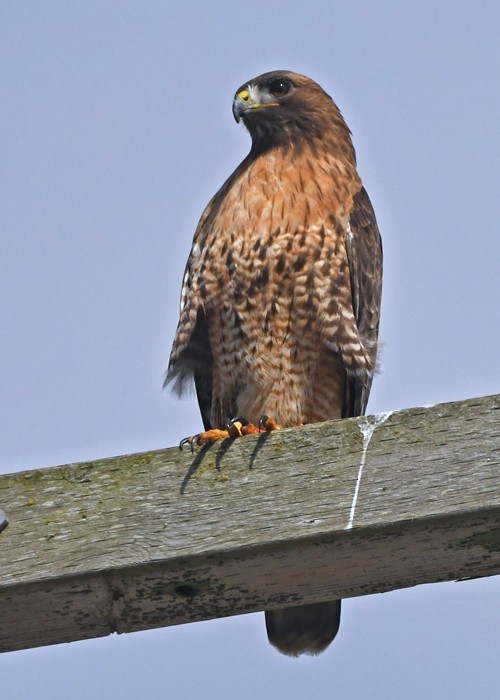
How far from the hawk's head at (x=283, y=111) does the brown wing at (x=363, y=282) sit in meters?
0.52

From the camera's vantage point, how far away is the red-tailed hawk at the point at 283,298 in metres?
4.78

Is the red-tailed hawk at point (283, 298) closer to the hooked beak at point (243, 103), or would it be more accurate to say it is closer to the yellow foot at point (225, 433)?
the hooked beak at point (243, 103)

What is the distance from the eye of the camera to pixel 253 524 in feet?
7.55

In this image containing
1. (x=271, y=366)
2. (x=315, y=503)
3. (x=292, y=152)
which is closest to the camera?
(x=315, y=503)

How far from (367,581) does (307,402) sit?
Answer: 2615mm

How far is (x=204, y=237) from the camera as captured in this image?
201 inches

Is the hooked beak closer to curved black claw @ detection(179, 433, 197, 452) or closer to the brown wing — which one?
the brown wing

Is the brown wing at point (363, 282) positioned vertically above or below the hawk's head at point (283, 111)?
below

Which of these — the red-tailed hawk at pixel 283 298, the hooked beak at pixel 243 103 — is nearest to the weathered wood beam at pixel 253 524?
the red-tailed hawk at pixel 283 298

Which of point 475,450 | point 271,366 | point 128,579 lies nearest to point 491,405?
point 475,450

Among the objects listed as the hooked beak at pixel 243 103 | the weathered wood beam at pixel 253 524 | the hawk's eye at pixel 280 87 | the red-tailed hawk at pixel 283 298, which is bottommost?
the weathered wood beam at pixel 253 524

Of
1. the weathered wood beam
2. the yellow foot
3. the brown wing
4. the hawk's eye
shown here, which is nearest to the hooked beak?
the hawk's eye

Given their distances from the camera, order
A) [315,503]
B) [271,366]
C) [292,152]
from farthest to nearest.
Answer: [292,152] < [271,366] < [315,503]

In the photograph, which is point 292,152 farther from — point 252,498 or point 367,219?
point 252,498
